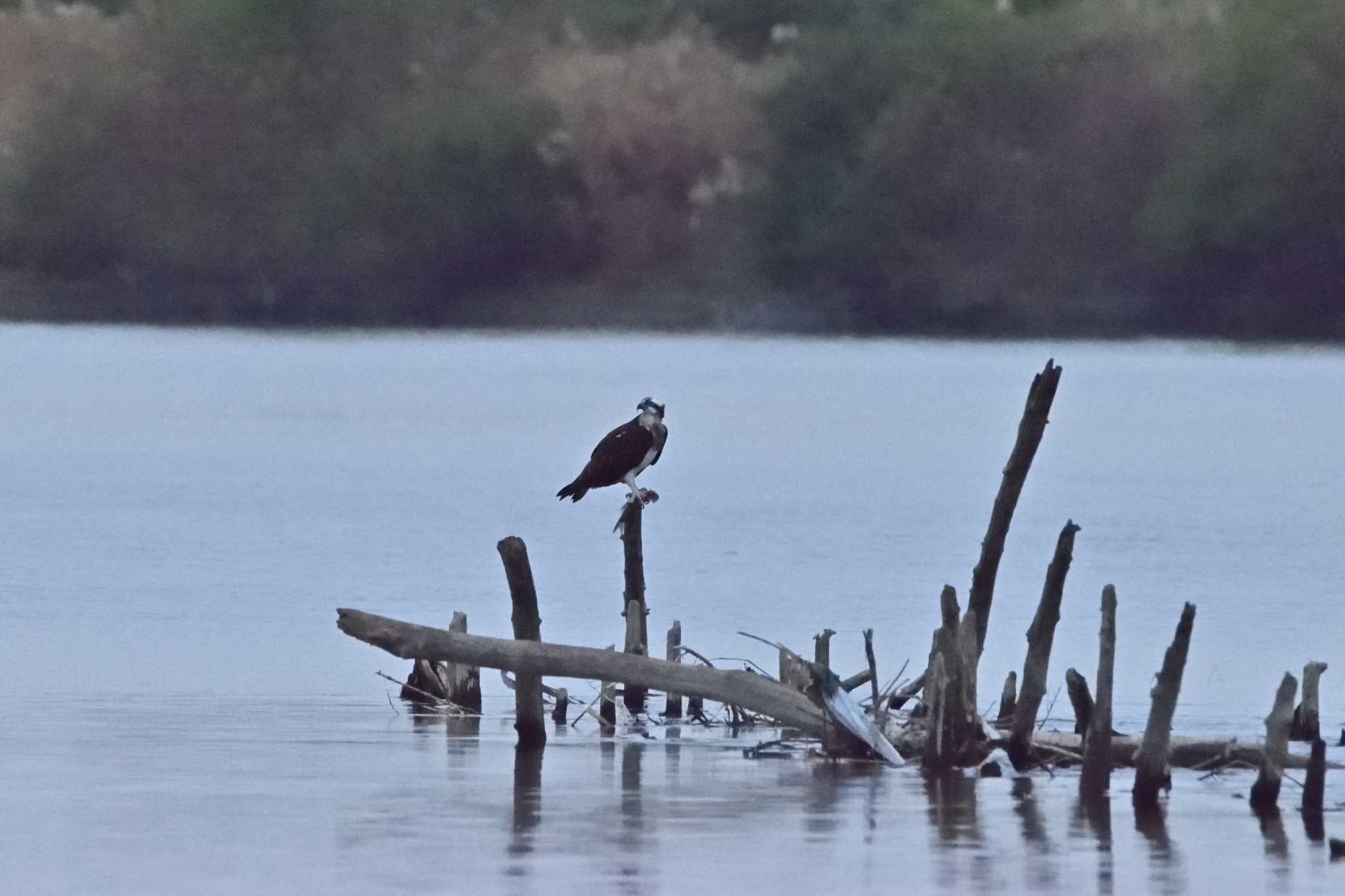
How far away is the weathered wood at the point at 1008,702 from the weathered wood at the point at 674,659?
1.43 meters

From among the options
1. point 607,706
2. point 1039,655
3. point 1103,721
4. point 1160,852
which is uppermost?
point 1039,655

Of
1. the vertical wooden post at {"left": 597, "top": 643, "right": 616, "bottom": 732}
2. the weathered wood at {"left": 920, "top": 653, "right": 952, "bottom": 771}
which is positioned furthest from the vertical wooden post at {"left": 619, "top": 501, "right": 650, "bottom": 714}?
the weathered wood at {"left": 920, "top": 653, "right": 952, "bottom": 771}

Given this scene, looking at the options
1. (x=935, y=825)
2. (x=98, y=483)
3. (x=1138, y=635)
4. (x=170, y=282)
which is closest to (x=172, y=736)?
(x=935, y=825)

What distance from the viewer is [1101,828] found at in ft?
39.4

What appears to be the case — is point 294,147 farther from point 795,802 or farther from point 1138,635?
point 795,802

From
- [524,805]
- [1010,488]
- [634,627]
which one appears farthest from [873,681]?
[524,805]

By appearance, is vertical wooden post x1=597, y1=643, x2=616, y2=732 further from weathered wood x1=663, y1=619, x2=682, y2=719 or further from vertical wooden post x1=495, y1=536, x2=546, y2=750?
vertical wooden post x1=495, y1=536, x2=546, y2=750

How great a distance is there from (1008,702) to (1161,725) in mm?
1944

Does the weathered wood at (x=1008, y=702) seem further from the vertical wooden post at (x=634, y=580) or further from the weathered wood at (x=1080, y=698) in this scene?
the vertical wooden post at (x=634, y=580)

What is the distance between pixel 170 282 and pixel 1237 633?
2294 inches

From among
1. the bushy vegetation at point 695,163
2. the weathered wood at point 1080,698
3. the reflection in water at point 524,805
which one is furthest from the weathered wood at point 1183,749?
the bushy vegetation at point 695,163

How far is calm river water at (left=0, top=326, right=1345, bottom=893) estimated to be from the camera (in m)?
11.6

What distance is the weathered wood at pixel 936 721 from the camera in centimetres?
1249

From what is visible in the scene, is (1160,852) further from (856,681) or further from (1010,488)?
(856,681)
